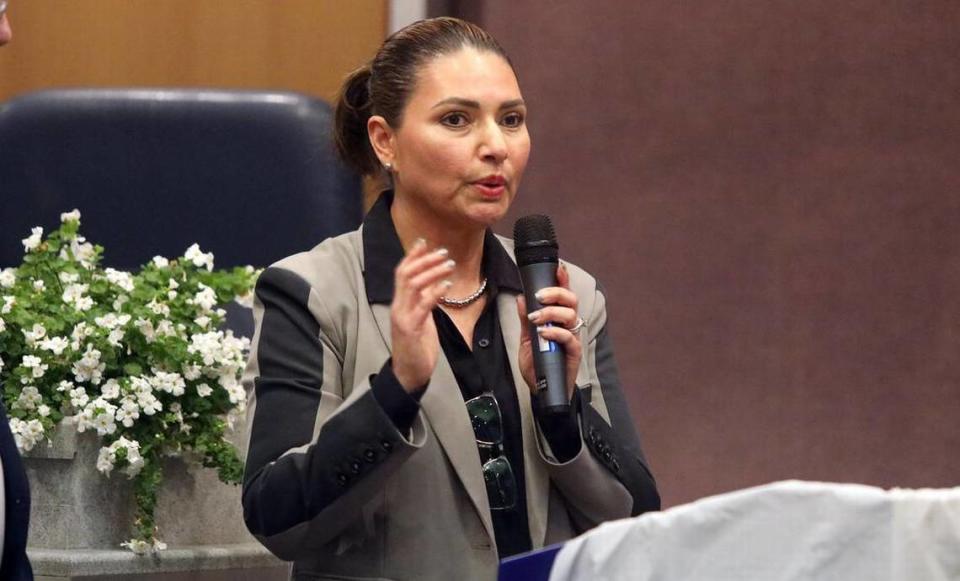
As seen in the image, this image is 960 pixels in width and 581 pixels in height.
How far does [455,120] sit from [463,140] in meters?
0.04

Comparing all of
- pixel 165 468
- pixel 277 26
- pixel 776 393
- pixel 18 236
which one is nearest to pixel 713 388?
pixel 776 393

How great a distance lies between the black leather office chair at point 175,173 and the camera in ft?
9.34

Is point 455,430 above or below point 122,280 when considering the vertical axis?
below

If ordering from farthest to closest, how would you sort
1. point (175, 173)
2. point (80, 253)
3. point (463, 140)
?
1. point (175, 173)
2. point (80, 253)
3. point (463, 140)

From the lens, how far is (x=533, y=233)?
1707 millimetres

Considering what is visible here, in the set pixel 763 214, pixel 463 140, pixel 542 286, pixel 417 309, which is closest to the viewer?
pixel 417 309

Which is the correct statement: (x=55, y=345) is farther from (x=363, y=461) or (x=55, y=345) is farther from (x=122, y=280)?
(x=363, y=461)

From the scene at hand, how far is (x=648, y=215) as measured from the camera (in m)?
3.66

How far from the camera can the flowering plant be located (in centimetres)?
193

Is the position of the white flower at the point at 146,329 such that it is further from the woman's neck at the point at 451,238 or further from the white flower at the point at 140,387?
the woman's neck at the point at 451,238

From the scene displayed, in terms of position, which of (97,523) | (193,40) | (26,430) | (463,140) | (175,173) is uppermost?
(193,40)

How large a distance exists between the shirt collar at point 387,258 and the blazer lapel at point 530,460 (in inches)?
2.9

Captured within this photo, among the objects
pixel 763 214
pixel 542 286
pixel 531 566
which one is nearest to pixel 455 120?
pixel 542 286

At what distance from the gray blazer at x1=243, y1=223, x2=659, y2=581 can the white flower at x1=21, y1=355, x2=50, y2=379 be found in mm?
315
